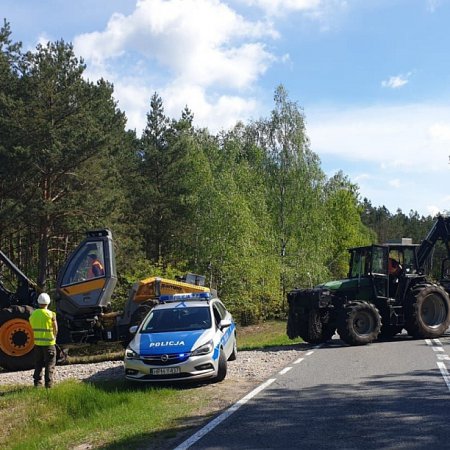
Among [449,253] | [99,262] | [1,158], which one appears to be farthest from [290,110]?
[99,262]

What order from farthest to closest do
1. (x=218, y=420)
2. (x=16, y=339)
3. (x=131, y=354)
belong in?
(x=16, y=339), (x=131, y=354), (x=218, y=420)

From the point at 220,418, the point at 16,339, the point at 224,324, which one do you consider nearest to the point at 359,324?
the point at 224,324

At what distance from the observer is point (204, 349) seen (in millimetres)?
11297

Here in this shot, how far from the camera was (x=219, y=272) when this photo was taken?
38.3 meters

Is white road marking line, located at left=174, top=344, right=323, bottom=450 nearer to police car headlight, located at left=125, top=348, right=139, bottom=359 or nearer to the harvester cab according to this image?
police car headlight, located at left=125, top=348, right=139, bottom=359

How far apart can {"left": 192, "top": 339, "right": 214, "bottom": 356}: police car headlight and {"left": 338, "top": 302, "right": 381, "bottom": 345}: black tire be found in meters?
6.35

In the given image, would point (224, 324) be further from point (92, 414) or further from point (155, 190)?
point (155, 190)

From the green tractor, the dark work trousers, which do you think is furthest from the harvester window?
the green tractor

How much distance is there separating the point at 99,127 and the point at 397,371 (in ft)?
70.6

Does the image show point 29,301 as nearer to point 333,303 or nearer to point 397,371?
point 333,303

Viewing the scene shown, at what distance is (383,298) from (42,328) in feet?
33.8

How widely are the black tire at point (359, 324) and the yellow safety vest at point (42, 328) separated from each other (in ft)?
26.6

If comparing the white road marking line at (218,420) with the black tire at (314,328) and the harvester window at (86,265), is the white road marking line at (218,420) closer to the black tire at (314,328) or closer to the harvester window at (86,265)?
the black tire at (314,328)

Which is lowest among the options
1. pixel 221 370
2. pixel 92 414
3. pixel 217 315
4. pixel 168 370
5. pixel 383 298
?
pixel 92 414
